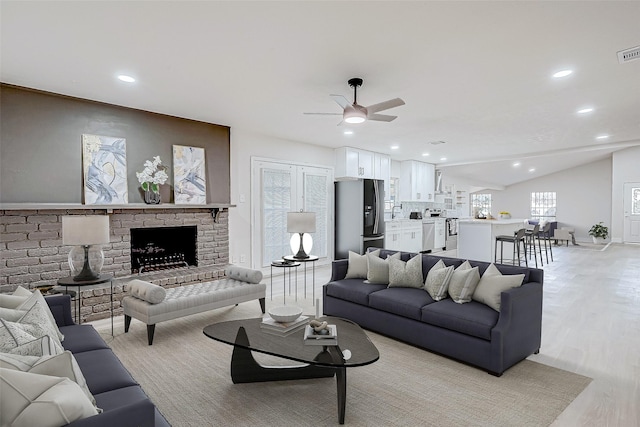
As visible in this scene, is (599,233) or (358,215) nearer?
(358,215)

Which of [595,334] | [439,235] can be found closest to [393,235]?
[439,235]

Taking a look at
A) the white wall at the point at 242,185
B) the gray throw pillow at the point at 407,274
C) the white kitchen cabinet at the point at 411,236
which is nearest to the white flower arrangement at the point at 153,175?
the white wall at the point at 242,185

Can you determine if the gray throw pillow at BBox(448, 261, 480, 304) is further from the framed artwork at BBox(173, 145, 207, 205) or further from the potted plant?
the potted plant

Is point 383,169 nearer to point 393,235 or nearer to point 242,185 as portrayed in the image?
point 393,235

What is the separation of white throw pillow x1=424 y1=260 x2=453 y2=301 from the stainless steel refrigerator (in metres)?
3.62

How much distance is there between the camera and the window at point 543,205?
13469 millimetres

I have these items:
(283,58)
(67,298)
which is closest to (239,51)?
(283,58)

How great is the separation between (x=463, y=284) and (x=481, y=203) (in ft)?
45.1

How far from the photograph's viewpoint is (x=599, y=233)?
1162 centimetres

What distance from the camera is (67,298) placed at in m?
2.75

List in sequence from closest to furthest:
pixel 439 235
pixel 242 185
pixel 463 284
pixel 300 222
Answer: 1. pixel 463 284
2. pixel 300 222
3. pixel 242 185
4. pixel 439 235

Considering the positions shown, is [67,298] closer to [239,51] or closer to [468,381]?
A: [239,51]

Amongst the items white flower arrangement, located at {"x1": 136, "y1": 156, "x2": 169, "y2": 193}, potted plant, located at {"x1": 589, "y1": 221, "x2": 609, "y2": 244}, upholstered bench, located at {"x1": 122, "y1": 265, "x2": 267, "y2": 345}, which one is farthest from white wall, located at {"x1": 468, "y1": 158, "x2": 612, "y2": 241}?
white flower arrangement, located at {"x1": 136, "y1": 156, "x2": 169, "y2": 193}

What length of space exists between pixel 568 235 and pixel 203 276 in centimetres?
1179
